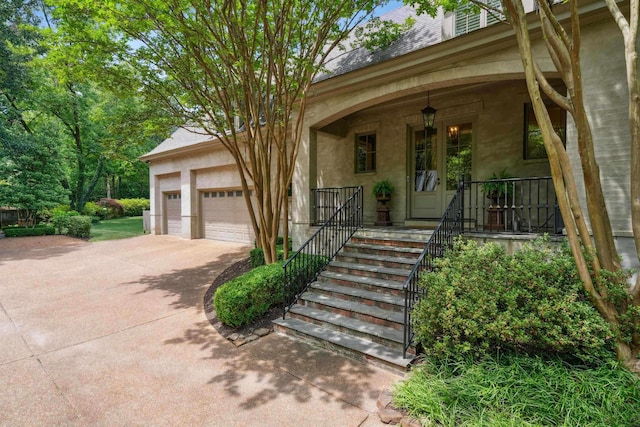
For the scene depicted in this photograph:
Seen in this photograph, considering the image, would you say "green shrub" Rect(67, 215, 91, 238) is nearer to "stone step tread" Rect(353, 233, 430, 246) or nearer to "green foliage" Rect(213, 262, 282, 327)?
"green foliage" Rect(213, 262, 282, 327)

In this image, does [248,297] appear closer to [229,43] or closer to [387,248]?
[387,248]

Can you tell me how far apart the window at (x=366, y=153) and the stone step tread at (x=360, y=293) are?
4317 millimetres

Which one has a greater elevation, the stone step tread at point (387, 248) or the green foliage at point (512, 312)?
the stone step tread at point (387, 248)

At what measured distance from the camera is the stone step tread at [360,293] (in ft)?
14.3

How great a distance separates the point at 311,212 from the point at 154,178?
10767 millimetres

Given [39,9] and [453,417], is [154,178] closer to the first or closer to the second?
[39,9]

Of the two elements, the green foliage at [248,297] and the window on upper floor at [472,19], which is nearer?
the green foliage at [248,297]

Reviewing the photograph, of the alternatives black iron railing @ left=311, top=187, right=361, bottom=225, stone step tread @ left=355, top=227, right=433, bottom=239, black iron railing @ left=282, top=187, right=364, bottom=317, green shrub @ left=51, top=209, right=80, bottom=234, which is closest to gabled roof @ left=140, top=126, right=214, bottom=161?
green shrub @ left=51, top=209, right=80, bottom=234

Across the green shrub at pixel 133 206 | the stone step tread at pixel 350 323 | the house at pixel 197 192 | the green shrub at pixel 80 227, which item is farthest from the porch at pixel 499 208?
the green shrub at pixel 133 206

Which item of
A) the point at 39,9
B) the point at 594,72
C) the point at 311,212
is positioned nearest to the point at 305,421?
the point at 311,212

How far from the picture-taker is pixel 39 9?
15.2 meters

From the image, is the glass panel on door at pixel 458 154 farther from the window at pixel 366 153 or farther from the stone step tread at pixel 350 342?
the stone step tread at pixel 350 342

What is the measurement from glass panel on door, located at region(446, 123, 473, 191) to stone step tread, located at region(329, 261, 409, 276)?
339cm

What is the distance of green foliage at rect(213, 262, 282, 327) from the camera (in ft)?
14.8
